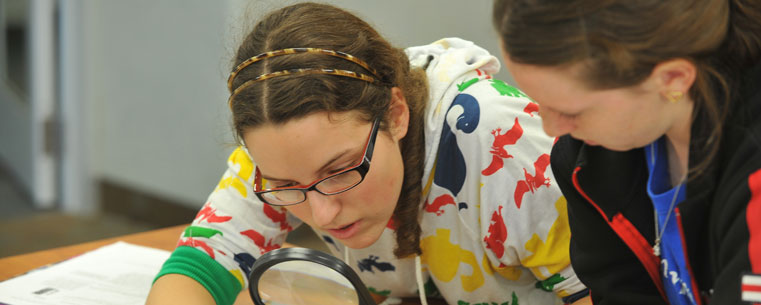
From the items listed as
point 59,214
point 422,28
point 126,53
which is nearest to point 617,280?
point 422,28

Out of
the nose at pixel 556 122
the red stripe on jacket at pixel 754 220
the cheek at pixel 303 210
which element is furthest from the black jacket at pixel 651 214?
the cheek at pixel 303 210

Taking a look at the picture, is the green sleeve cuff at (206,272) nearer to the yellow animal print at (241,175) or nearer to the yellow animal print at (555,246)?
the yellow animal print at (241,175)

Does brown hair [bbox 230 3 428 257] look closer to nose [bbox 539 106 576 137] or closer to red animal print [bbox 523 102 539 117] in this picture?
red animal print [bbox 523 102 539 117]

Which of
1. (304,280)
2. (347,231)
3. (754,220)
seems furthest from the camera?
(347,231)

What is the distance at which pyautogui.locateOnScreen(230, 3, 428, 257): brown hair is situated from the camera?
934 mm

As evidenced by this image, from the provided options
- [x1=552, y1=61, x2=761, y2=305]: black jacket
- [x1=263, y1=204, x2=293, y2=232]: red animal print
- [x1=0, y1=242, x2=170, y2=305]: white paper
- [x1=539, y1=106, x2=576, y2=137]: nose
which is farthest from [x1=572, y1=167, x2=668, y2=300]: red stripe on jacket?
[x1=0, y1=242, x2=170, y2=305]: white paper

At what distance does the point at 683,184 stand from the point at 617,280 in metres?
0.18

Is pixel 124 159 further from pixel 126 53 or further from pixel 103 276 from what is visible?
pixel 103 276

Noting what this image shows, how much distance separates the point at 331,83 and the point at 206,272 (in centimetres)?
37

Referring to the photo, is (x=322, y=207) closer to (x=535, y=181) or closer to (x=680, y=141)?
(x=535, y=181)

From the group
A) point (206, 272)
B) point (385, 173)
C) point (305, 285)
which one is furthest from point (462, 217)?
point (206, 272)

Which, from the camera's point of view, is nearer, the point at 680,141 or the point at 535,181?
the point at 680,141

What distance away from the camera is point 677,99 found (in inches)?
25.0

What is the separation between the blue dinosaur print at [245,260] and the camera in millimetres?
1160
